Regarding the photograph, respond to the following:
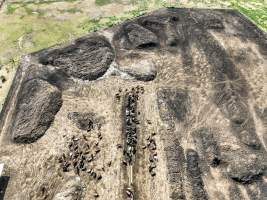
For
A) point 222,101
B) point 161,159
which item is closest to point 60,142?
point 161,159

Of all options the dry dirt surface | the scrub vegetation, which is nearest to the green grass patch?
the scrub vegetation

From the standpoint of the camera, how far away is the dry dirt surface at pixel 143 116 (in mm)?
19828

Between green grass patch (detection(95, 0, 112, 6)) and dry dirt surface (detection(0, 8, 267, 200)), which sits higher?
dry dirt surface (detection(0, 8, 267, 200))

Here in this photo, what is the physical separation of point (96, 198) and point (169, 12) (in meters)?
17.7

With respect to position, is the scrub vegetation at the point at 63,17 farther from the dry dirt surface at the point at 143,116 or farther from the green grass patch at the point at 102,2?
the dry dirt surface at the point at 143,116

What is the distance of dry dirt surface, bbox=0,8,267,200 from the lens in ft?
65.1

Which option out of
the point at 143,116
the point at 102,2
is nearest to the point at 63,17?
the point at 102,2

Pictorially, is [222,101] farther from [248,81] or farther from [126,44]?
[126,44]

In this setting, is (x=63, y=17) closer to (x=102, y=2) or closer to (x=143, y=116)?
(x=102, y=2)

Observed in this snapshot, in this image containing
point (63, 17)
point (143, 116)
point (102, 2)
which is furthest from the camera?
point (102, 2)

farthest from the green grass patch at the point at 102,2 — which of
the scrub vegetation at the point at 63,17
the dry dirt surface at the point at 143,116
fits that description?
the dry dirt surface at the point at 143,116

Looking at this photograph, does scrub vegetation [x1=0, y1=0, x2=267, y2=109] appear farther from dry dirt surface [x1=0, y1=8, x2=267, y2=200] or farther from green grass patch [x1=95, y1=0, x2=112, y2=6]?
dry dirt surface [x1=0, y1=8, x2=267, y2=200]

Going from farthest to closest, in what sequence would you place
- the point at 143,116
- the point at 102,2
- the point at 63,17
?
1. the point at 102,2
2. the point at 63,17
3. the point at 143,116

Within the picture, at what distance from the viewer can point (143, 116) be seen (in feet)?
76.7
